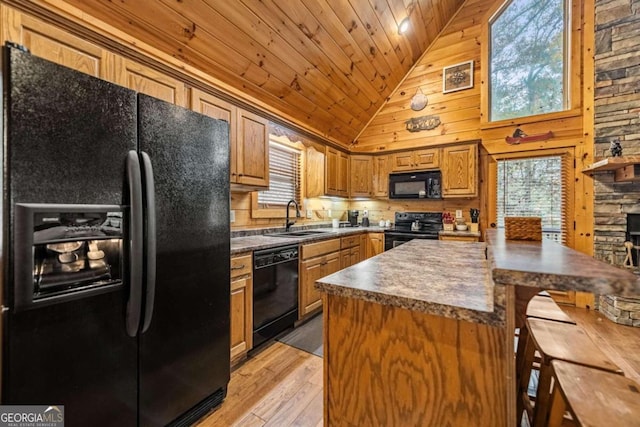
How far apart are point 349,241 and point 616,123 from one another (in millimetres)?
3260

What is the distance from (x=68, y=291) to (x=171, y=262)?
1.35 ft

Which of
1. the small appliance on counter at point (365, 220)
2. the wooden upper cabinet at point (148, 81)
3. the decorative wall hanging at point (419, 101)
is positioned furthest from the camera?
the small appliance on counter at point (365, 220)

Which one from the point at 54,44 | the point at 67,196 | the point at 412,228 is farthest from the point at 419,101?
the point at 67,196

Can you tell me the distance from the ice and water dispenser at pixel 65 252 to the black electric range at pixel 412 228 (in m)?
3.37

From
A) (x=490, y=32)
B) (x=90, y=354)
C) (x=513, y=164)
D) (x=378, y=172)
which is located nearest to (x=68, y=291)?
(x=90, y=354)

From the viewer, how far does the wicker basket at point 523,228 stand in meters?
1.29

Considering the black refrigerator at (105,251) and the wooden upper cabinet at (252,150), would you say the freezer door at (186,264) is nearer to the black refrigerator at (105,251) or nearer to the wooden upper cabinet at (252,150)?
the black refrigerator at (105,251)

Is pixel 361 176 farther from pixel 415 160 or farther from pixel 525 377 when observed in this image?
pixel 525 377

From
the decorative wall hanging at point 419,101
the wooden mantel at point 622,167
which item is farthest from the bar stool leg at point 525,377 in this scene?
the decorative wall hanging at point 419,101

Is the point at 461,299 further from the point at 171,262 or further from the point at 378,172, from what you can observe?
the point at 378,172

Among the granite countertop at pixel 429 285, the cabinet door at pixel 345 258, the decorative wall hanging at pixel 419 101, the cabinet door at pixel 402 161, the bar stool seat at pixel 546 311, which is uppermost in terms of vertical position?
the decorative wall hanging at pixel 419 101

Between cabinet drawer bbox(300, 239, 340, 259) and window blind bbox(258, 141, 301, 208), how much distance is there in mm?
803

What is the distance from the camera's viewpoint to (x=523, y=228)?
1.30 metres

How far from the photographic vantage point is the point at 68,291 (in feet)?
3.56
